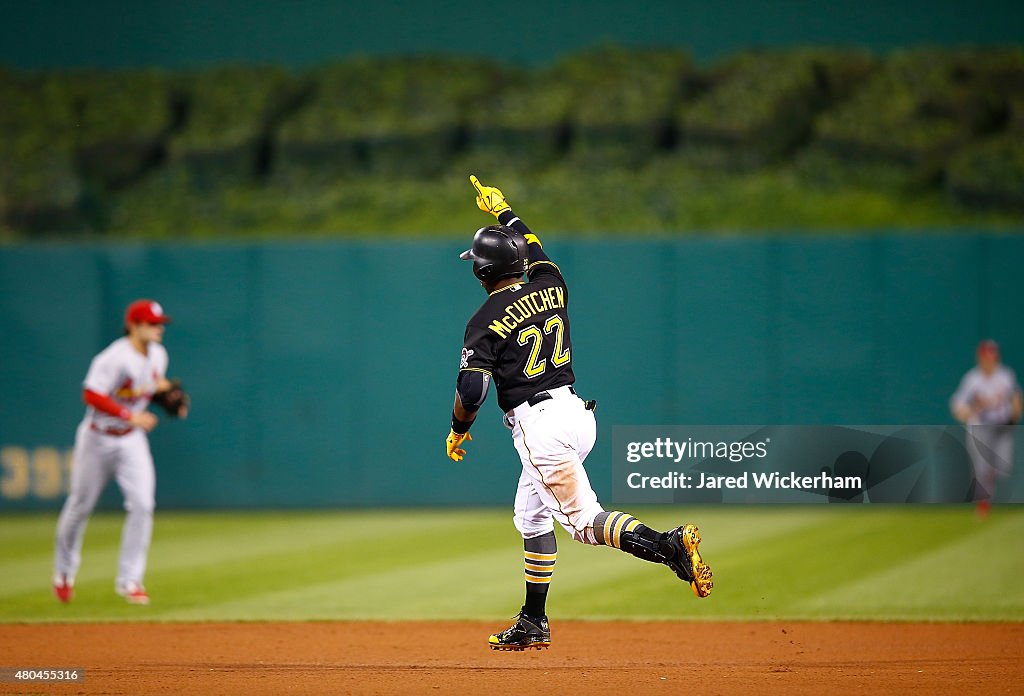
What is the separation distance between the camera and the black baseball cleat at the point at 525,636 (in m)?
7.60

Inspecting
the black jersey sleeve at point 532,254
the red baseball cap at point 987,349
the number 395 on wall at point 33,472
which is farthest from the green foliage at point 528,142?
the black jersey sleeve at point 532,254

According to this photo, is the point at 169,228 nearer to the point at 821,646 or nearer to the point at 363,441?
the point at 363,441

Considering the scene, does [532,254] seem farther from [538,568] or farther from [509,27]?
[509,27]

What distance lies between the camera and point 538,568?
25.1 ft

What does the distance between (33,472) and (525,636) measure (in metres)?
10.4

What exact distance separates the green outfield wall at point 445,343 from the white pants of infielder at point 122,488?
5.92 meters

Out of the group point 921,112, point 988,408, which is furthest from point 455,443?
point 921,112

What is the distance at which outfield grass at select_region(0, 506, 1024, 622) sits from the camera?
32.3 ft

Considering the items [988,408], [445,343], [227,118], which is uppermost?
[227,118]

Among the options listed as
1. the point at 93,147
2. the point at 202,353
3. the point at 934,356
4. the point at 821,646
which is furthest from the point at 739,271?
the point at 93,147

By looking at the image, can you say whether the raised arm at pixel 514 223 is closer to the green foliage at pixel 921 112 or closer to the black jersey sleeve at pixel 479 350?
the black jersey sleeve at pixel 479 350

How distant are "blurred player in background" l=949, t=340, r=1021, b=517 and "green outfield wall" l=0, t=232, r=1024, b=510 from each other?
786 millimetres

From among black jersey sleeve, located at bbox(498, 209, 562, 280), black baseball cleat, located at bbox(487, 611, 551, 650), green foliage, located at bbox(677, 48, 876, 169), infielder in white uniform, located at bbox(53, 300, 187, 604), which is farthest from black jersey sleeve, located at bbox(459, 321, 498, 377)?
green foliage, located at bbox(677, 48, 876, 169)

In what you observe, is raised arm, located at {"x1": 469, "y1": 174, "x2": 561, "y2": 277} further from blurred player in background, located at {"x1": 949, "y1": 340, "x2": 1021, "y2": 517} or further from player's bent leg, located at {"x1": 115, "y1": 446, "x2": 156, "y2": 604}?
blurred player in background, located at {"x1": 949, "y1": 340, "x2": 1021, "y2": 517}
